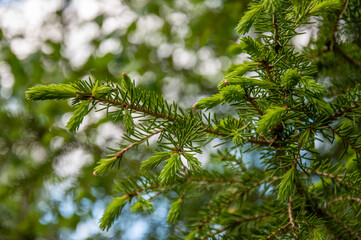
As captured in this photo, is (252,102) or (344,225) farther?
(344,225)

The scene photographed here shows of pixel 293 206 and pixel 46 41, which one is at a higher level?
pixel 46 41

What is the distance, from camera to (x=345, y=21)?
63 centimetres

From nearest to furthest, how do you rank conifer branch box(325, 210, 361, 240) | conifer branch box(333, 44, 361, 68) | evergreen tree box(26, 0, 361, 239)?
evergreen tree box(26, 0, 361, 239) → conifer branch box(325, 210, 361, 240) → conifer branch box(333, 44, 361, 68)

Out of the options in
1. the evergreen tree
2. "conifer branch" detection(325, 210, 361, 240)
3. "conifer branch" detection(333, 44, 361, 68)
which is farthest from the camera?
"conifer branch" detection(333, 44, 361, 68)

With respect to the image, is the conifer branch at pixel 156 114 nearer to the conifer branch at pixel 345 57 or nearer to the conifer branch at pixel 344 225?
the conifer branch at pixel 344 225

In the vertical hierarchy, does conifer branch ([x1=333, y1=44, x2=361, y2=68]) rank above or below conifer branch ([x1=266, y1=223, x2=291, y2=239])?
above

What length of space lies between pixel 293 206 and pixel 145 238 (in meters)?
0.71

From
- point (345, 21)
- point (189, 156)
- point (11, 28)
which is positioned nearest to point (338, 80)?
point (345, 21)

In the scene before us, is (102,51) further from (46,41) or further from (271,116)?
(271,116)

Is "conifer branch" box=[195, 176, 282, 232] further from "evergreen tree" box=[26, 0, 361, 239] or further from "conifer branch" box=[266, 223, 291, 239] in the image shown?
"conifer branch" box=[266, 223, 291, 239]

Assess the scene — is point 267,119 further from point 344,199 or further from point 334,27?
point 334,27

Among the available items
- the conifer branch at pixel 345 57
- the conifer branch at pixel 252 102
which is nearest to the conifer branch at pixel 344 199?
the conifer branch at pixel 252 102

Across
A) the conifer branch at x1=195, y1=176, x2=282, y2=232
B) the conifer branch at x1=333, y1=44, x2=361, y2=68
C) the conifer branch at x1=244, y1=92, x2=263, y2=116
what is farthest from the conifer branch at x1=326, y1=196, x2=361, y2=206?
the conifer branch at x1=333, y1=44, x2=361, y2=68

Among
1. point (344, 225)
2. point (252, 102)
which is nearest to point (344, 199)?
point (344, 225)
